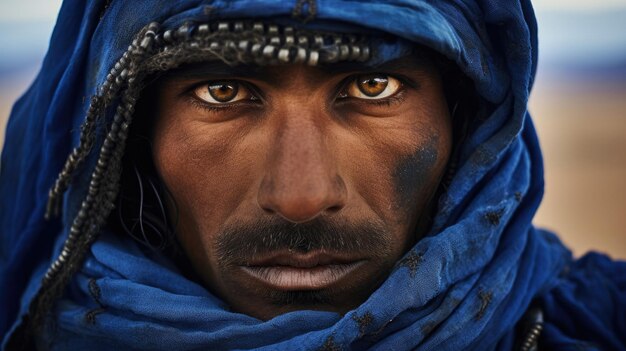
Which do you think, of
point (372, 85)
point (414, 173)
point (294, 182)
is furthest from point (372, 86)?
point (294, 182)

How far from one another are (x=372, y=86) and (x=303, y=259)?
0.53m

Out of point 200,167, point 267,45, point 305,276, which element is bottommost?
point 305,276

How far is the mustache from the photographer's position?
2266 millimetres

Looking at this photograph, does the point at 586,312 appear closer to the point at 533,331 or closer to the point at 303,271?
the point at 533,331

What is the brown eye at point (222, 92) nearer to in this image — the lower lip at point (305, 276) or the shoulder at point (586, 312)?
the lower lip at point (305, 276)

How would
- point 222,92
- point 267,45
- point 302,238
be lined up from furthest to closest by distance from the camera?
point 222,92, point 302,238, point 267,45

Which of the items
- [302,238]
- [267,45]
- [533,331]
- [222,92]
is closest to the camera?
[267,45]

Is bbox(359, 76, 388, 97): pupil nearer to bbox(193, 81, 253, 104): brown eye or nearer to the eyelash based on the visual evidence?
the eyelash

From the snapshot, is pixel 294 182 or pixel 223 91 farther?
pixel 223 91

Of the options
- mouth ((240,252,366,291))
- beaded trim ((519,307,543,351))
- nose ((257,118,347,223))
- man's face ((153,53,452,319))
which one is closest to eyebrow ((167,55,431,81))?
man's face ((153,53,452,319))

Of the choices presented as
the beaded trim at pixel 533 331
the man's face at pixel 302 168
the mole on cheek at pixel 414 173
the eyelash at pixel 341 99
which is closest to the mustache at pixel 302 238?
the man's face at pixel 302 168

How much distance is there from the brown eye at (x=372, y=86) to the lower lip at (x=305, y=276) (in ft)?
1.57

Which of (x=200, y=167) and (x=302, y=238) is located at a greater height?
(x=200, y=167)

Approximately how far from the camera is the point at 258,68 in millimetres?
2248
